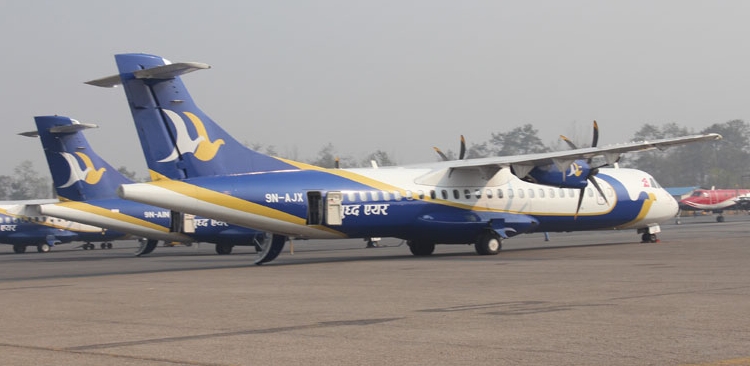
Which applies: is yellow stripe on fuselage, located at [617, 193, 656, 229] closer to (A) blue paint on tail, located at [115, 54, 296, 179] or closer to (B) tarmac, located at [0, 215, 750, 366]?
(B) tarmac, located at [0, 215, 750, 366]

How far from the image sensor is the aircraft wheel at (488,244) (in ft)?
98.7

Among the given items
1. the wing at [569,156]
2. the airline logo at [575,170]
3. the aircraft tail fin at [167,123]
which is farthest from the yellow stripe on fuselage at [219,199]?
the airline logo at [575,170]

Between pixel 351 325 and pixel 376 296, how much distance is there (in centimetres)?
401

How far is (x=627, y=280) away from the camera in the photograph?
709 inches

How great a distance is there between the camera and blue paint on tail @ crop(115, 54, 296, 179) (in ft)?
81.7

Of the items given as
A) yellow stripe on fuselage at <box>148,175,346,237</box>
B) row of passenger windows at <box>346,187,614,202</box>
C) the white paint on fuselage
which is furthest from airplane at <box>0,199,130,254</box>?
yellow stripe on fuselage at <box>148,175,346,237</box>

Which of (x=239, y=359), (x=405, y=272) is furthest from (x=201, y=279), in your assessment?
(x=239, y=359)

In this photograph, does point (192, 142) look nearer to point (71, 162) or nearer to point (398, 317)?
point (398, 317)

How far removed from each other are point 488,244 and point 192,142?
34.4 feet

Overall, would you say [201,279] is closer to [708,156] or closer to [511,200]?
[511,200]

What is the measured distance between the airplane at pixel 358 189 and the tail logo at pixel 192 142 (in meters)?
0.03

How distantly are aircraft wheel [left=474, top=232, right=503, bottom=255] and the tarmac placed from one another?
719 centimetres

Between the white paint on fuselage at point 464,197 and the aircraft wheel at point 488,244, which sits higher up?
the white paint on fuselage at point 464,197

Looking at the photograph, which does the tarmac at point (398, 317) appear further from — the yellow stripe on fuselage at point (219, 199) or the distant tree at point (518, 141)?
the distant tree at point (518, 141)
